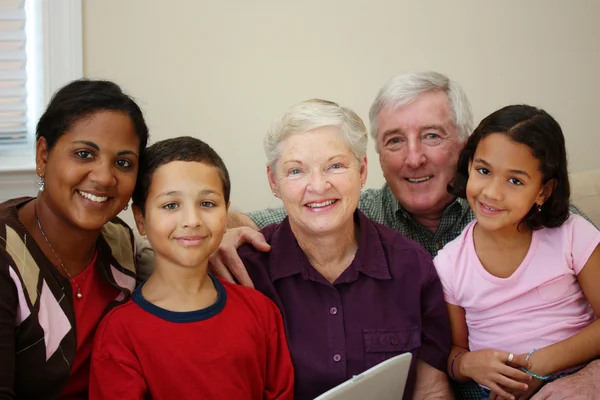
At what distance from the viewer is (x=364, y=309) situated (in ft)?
5.80

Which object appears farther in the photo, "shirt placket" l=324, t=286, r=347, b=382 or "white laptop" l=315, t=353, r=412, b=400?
"shirt placket" l=324, t=286, r=347, b=382

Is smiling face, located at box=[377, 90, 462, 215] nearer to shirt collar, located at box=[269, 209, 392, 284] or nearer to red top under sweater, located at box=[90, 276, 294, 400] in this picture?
shirt collar, located at box=[269, 209, 392, 284]

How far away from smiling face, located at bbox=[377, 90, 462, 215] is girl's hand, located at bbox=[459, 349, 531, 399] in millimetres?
611

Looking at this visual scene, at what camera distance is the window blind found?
2758mm

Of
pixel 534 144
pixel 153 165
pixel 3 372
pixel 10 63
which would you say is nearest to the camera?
pixel 3 372

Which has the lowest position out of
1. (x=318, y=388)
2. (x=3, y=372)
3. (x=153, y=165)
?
(x=318, y=388)

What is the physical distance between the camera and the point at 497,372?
5.62 feet

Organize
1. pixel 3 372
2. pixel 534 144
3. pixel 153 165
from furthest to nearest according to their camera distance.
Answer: pixel 534 144
pixel 153 165
pixel 3 372

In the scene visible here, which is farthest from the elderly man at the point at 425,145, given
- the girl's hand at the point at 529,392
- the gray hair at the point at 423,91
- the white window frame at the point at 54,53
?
the white window frame at the point at 54,53

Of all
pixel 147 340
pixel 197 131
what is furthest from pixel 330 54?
pixel 147 340

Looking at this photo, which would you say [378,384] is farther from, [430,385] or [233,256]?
[233,256]

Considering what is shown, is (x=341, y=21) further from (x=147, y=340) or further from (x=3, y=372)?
(x=3, y=372)

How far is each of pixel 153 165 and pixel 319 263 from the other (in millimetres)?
543

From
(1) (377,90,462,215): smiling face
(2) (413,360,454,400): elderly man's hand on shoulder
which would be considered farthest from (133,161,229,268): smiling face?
(1) (377,90,462,215): smiling face
